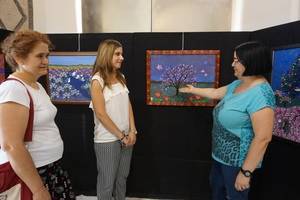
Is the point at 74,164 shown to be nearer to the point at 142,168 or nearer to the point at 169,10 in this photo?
the point at 142,168

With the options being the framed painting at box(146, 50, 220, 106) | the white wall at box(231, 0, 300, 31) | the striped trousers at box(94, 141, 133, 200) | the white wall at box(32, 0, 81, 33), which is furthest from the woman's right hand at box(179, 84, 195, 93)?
the white wall at box(32, 0, 81, 33)

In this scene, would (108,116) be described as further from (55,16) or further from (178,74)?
(55,16)

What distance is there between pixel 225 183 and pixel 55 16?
8.19 feet

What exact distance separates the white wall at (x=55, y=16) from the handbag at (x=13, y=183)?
2.03 metres

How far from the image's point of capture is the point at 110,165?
191 cm

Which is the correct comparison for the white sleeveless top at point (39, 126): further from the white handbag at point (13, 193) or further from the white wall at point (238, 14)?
the white wall at point (238, 14)

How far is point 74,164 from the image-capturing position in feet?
8.83

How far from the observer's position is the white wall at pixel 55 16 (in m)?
2.99

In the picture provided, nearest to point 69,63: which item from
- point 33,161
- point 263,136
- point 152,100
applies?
point 152,100

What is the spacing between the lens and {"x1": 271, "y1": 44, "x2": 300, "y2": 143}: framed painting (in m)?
1.72

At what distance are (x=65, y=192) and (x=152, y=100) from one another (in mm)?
1269

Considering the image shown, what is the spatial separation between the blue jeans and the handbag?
1.05 meters

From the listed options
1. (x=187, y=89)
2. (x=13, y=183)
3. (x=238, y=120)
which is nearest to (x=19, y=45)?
(x=13, y=183)

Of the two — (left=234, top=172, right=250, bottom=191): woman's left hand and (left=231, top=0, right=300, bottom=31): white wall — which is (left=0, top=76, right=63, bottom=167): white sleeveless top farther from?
(left=231, top=0, right=300, bottom=31): white wall
